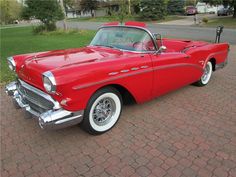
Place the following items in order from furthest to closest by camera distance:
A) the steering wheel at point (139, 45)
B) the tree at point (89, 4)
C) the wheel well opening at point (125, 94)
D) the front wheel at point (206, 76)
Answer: the tree at point (89, 4), the front wheel at point (206, 76), the steering wheel at point (139, 45), the wheel well opening at point (125, 94)

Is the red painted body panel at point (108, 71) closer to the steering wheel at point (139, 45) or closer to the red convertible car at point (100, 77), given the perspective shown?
the red convertible car at point (100, 77)

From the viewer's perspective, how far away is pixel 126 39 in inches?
168

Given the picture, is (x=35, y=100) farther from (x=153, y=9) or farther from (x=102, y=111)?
(x=153, y=9)

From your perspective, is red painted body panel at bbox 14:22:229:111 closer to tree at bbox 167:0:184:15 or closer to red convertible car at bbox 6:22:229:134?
red convertible car at bbox 6:22:229:134

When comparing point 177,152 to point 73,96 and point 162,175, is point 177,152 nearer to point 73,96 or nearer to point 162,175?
point 162,175

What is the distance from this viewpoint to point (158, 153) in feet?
10.4

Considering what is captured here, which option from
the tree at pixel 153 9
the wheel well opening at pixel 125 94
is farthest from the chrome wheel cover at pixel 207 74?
the tree at pixel 153 9

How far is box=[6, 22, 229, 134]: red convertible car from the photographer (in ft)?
10.1

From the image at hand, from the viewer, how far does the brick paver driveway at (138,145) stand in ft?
9.57

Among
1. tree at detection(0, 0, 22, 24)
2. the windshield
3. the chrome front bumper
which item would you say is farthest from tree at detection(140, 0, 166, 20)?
tree at detection(0, 0, 22, 24)

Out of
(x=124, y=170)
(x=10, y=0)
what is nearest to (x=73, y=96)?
(x=124, y=170)

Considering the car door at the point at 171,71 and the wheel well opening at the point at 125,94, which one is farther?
the car door at the point at 171,71

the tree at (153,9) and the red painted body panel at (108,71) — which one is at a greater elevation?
the tree at (153,9)

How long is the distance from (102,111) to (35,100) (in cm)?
100
